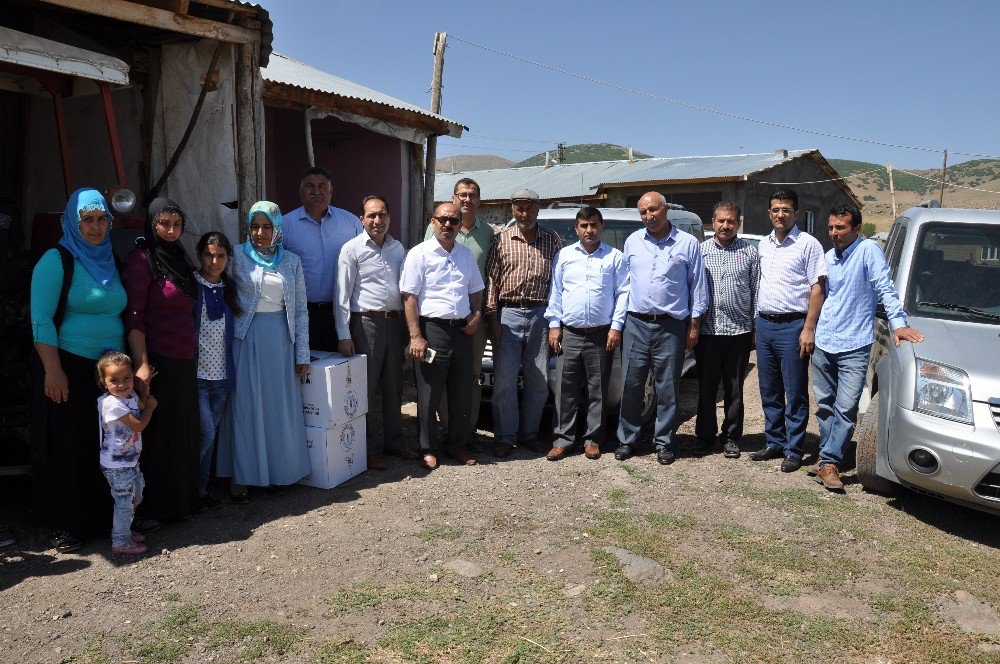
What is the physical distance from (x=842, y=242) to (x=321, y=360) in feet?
11.8

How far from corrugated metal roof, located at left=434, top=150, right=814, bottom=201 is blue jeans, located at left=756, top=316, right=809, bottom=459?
15.6 meters

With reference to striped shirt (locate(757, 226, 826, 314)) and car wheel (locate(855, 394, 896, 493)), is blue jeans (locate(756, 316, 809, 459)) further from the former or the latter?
car wheel (locate(855, 394, 896, 493))

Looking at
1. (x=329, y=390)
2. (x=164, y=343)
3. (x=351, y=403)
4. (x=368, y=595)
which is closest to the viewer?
(x=368, y=595)

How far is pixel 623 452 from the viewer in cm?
585

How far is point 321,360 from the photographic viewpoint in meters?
5.20

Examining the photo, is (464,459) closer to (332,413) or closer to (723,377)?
(332,413)

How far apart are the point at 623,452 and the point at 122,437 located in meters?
3.42

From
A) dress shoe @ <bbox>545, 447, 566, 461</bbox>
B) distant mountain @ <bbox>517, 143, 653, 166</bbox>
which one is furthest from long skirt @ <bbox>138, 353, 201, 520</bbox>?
distant mountain @ <bbox>517, 143, 653, 166</bbox>

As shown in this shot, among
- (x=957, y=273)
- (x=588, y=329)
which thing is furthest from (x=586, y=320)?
(x=957, y=273)

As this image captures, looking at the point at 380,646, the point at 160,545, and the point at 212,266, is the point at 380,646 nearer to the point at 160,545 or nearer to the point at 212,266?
the point at 160,545

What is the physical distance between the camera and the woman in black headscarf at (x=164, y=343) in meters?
4.23

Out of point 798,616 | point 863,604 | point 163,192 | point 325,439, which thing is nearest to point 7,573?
point 325,439

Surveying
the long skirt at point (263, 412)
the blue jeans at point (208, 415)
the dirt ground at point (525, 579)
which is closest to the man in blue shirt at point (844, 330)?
the dirt ground at point (525, 579)

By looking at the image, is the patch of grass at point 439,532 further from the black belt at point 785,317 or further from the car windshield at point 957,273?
the car windshield at point 957,273
